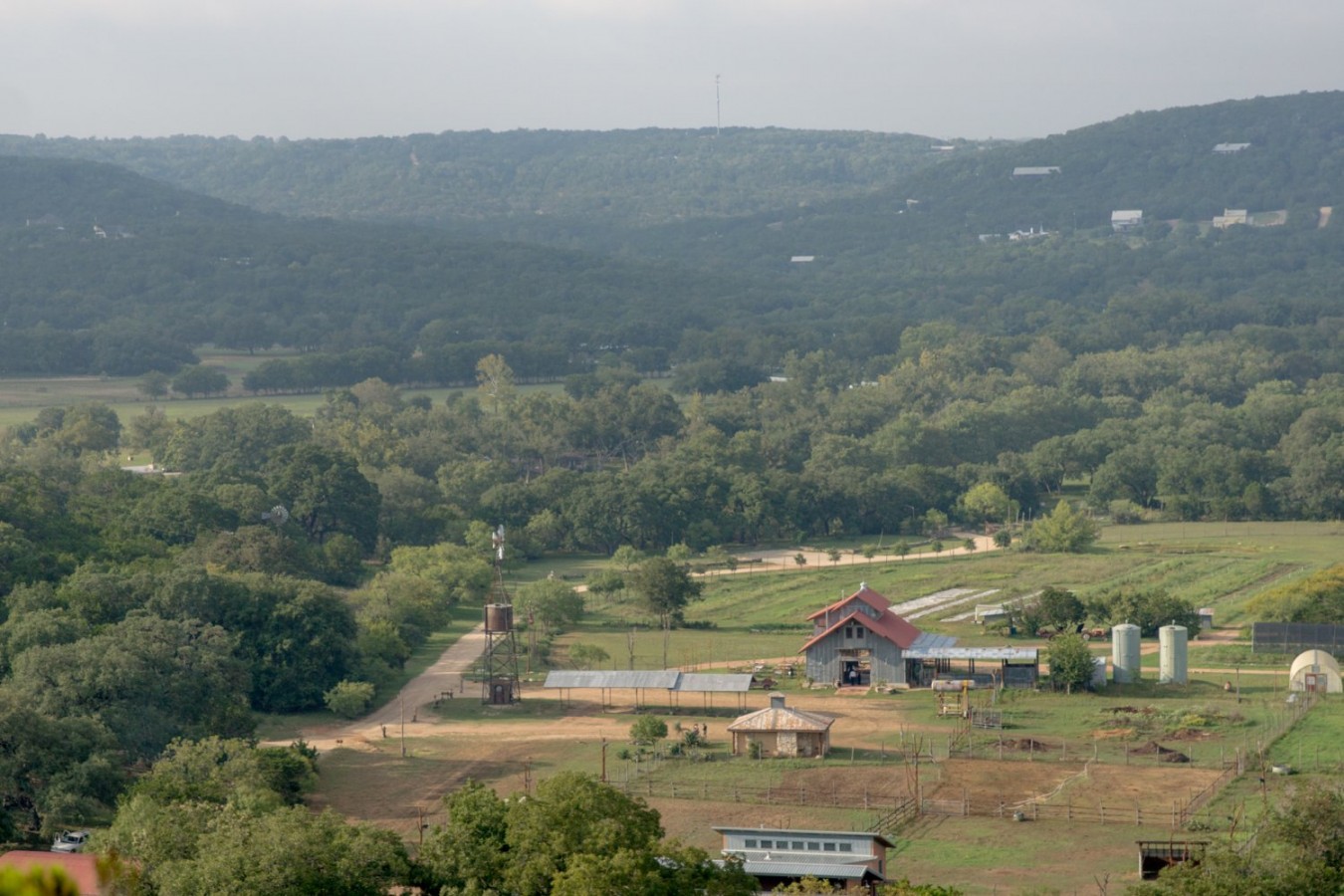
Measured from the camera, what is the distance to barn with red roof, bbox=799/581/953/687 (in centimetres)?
5144

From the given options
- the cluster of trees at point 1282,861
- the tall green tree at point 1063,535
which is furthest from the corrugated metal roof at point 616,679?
the tall green tree at point 1063,535

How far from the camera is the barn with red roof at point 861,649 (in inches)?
2025

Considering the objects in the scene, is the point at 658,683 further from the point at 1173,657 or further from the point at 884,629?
the point at 1173,657

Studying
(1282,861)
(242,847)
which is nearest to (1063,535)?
(1282,861)

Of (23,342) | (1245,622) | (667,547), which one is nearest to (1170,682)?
(1245,622)

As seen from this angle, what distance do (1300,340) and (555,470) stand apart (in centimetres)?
8087

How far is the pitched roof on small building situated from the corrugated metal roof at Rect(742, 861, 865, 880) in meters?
10.8

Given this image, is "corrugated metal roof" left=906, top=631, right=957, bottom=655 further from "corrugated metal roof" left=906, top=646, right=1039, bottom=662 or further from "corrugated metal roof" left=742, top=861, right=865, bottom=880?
"corrugated metal roof" left=742, top=861, right=865, bottom=880

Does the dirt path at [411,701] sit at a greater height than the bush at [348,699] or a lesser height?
lesser

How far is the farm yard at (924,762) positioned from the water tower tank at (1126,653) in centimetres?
64

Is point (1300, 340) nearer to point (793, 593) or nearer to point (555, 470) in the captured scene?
→ point (555, 470)

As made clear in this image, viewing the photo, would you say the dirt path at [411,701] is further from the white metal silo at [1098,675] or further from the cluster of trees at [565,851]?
the white metal silo at [1098,675]

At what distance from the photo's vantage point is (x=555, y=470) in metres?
86.3

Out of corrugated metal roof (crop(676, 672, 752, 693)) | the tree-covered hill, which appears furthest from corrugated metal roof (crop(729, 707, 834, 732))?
the tree-covered hill
